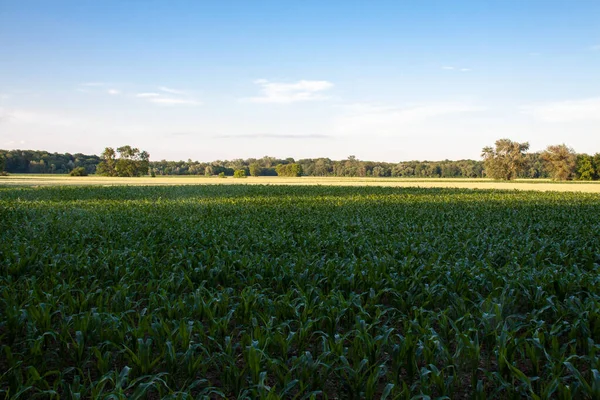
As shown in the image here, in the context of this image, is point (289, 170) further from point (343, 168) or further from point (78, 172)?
point (78, 172)

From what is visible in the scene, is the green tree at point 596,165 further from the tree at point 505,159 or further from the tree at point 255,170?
the tree at point 255,170

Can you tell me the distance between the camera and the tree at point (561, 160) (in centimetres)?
9569

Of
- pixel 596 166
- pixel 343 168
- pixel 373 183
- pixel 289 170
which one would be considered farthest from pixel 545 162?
pixel 289 170

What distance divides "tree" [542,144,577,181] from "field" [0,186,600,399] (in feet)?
314

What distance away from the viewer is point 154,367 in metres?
4.31

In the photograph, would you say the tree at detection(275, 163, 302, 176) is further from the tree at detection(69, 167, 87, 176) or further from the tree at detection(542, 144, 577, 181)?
the tree at detection(542, 144, 577, 181)

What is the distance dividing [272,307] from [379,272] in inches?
111

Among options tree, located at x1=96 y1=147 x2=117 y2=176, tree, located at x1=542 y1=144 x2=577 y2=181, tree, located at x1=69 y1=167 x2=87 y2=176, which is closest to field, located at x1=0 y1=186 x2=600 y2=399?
tree, located at x1=542 y1=144 x2=577 y2=181

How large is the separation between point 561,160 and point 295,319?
108 m

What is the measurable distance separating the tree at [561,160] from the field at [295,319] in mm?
95661

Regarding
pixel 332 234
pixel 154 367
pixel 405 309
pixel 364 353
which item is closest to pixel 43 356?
pixel 154 367

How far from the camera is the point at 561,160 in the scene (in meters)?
96.4

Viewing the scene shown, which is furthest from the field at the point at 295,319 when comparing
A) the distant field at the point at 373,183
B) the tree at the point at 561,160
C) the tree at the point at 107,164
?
the tree at the point at 107,164

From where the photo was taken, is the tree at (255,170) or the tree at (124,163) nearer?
the tree at (124,163)
